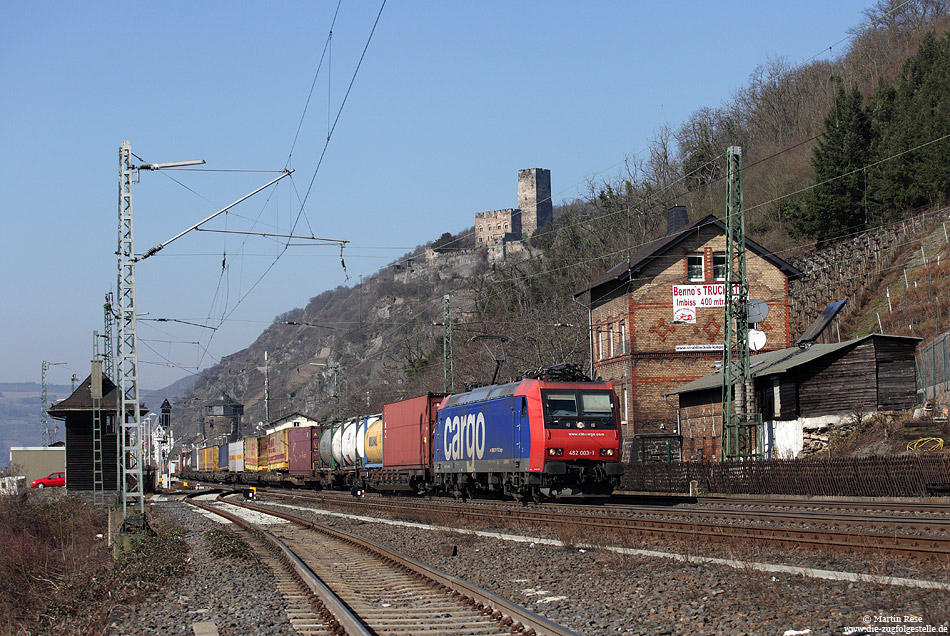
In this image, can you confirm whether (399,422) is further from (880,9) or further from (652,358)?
(880,9)

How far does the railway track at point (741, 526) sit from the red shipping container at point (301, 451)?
26.1 meters

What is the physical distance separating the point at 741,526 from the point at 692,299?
3433cm

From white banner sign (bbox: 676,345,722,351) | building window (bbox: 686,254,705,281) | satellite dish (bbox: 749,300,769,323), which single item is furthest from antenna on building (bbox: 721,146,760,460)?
building window (bbox: 686,254,705,281)

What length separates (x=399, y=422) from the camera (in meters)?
35.0

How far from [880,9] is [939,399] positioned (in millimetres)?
59820

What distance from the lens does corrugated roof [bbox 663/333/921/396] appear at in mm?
33969

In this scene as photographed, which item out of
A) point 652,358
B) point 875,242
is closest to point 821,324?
point 652,358

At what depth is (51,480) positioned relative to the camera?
65938 mm

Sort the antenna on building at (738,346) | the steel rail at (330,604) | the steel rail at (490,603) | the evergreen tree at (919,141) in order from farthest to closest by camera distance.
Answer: the evergreen tree at (919,141) < the antenna on building at (738,346) < the steel rail at (330,604) < the steel rail at (490,603)

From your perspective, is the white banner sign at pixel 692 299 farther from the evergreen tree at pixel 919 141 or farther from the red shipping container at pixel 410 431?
the red shipping container at pixel 410 431

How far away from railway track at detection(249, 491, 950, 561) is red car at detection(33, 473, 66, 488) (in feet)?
166

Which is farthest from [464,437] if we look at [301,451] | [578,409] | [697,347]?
[301,451]

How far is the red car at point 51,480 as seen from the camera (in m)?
64.8

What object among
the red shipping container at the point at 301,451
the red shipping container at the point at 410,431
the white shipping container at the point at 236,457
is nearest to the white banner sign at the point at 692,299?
the red shipping container at the point at 410,431
